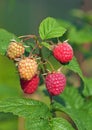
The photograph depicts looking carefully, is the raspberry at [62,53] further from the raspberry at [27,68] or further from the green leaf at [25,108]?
the green leaf at [25,108]

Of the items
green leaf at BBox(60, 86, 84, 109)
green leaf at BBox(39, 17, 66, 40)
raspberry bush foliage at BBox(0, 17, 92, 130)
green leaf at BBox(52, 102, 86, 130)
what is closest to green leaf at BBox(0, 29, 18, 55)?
raspberry bush foliage at BBox(0, 17, 92, 130)

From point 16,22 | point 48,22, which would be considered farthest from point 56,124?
point 16,22

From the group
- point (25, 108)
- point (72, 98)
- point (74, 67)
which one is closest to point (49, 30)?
point (74, 67)

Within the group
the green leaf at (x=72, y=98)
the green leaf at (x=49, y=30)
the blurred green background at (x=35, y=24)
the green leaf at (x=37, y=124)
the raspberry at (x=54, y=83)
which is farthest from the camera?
the blurred green background at (x=35, y=24)

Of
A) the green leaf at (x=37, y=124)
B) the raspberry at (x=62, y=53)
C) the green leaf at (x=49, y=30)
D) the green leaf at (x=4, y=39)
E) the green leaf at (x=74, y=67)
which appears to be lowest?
the green leaf at (x=37, y=124)

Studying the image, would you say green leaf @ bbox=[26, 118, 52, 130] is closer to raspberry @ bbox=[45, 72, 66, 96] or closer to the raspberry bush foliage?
the raspberry bush foliage

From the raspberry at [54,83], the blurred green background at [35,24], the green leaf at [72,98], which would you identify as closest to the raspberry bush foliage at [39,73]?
the raspberry at [54,83]
